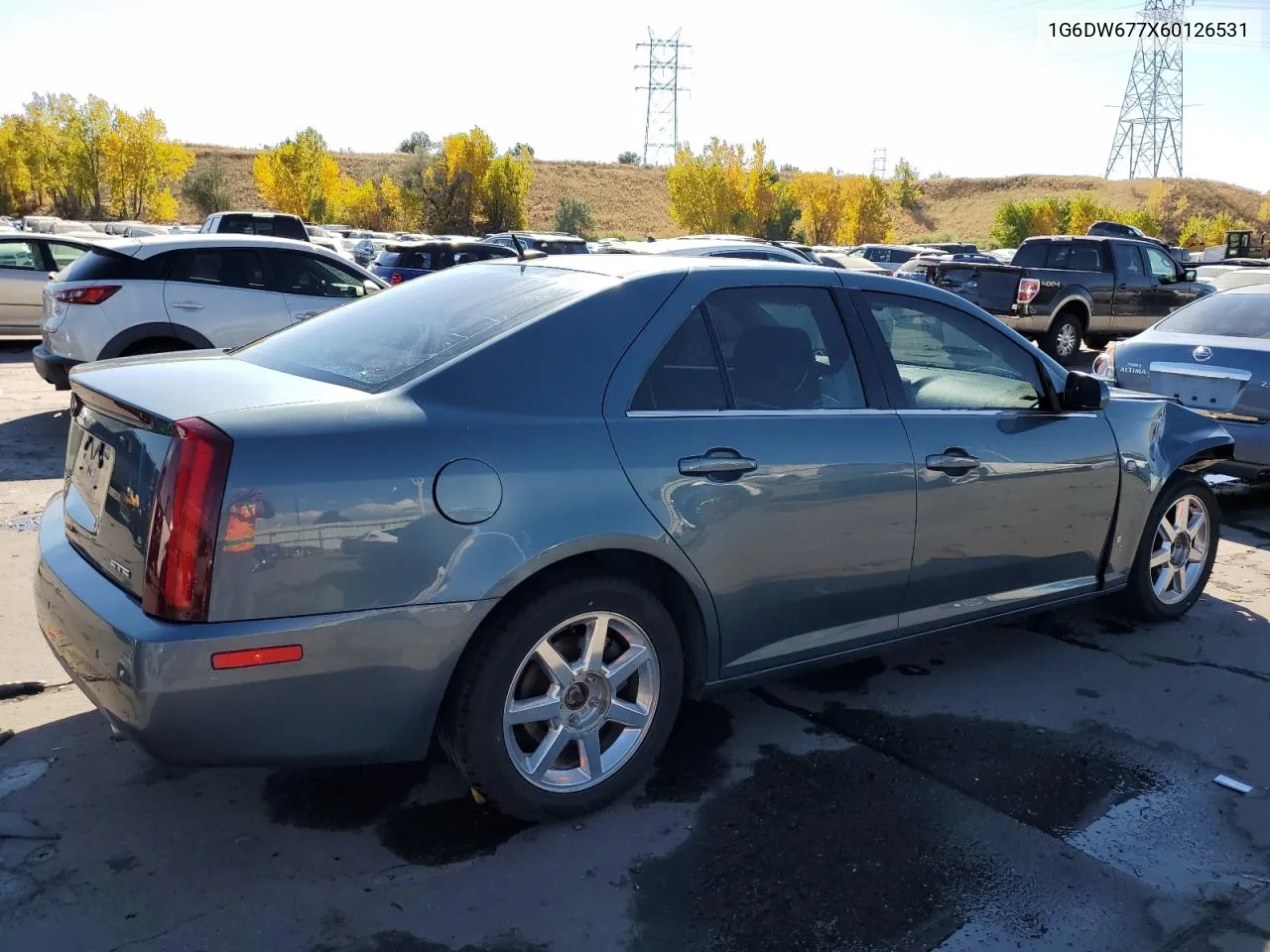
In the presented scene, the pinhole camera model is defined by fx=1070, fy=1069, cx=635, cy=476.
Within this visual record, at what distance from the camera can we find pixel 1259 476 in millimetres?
7168

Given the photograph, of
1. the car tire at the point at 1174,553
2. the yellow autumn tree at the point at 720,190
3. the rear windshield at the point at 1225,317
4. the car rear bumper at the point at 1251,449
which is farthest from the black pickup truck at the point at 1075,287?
the yellow autumn tree at the point at 720,190

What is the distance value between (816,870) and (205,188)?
68.9 m

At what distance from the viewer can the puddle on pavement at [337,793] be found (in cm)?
327

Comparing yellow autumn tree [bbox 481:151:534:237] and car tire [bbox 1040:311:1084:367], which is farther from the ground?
yellow autumn tree [bbox 481:151:534:237]

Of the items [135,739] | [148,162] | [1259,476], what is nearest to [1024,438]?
[135,739]

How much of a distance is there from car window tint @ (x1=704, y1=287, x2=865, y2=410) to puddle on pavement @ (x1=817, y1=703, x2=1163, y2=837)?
4.06 feet

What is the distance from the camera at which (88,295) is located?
8477mm

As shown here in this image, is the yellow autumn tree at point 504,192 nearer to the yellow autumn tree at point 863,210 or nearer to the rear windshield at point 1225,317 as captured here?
the yellow autumn tree at point 863,210

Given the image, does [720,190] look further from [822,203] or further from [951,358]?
[951,358]

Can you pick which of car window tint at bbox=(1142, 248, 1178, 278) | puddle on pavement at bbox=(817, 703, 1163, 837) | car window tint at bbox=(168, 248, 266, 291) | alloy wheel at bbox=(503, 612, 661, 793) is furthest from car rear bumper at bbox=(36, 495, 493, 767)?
car window tint at bbox=(1142, 248, 1178, 278)

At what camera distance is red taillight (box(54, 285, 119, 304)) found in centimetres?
847

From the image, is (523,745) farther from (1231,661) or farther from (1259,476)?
(1259,476)

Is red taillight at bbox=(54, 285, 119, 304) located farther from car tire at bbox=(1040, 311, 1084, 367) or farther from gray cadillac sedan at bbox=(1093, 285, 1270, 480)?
car tire at bbox=(1040, 311, 1084, 367)

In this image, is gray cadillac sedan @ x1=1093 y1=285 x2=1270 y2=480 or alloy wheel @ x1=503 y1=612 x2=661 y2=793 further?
gray cadillac sedan @ x1=1093 y1=285 x2=1270 y2=480
